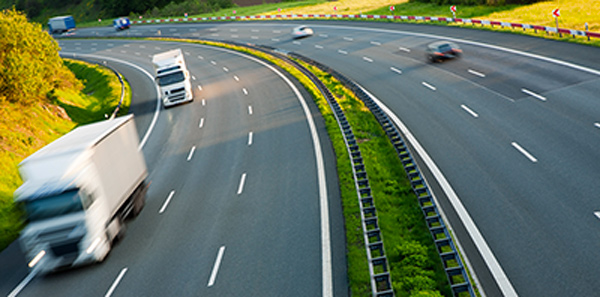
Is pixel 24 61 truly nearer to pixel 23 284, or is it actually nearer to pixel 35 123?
pixel 35 123

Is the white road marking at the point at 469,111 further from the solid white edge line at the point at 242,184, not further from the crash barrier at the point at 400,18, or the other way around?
the crash barrier at the point at 400,18

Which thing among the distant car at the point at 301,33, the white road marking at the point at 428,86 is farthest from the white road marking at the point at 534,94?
the distant car at the point at 301,33

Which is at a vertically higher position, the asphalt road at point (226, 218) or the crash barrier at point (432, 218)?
the crash barrier at point (432, 218)

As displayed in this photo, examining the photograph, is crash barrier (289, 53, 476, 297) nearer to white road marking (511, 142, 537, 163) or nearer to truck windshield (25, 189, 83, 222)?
white road marking (511, 142, 537, 163)

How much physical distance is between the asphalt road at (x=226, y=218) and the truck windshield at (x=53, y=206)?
2174 mm

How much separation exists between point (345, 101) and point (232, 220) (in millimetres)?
13826

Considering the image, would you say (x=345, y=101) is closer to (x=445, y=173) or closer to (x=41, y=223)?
(x=445, y=173)

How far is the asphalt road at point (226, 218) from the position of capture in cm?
1354

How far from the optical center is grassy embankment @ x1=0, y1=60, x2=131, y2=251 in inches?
816

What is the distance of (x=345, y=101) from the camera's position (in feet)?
93.4

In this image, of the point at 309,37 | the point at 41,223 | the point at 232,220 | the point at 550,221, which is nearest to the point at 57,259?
the point at 41,223

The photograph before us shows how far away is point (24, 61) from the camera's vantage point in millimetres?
30078

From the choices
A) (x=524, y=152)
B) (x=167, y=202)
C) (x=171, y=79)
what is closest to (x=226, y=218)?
(x=167, y=202)

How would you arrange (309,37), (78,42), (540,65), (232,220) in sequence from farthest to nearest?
1. (78,42)
2. (309,37)
3. (540,65)
4. (232,220)
